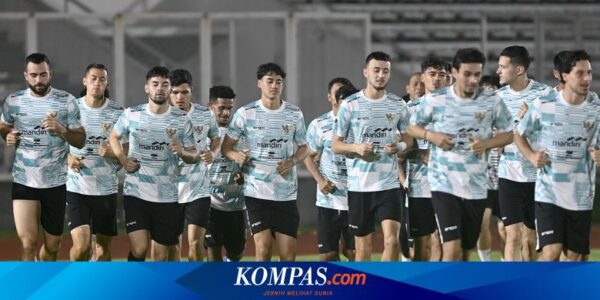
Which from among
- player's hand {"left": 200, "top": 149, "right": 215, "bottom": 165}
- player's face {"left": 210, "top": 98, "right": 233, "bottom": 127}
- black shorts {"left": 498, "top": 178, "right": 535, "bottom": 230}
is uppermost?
player's face {"left": 210, "top": 98, "right": 233, "bottom": 127}

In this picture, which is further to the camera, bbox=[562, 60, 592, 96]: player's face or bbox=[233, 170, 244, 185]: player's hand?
bbox=[233, 170, 244, 185]: player's hand

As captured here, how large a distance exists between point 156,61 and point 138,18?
0.83 m

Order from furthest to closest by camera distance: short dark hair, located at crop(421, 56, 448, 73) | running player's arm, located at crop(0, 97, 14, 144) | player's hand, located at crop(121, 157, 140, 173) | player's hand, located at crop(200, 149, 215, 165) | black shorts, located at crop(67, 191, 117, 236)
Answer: short dark hair, located at crop(421, 56, 448, 73) < black shorts, located at crop(67, 191, 117, 236) < player's hand, located at crop(200, 149, 215, 165) < running player's arm, located at crop(0, 97, 14, 144) < player's hand, located at crop(121, 157, 140, 173)

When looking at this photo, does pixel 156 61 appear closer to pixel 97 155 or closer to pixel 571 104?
pixel 97 155

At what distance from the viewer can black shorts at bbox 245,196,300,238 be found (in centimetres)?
1127

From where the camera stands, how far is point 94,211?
11.5 m

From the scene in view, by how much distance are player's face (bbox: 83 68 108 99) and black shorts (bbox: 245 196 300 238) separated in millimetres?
1597

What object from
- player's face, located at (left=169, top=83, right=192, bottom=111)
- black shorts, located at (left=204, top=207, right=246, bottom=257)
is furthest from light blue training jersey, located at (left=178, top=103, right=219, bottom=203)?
black shorts, located at (left=204, top=207, right=246, bottom=257)

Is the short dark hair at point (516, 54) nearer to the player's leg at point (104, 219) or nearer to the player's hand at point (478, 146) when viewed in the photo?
the player's hand at point (478, 146)

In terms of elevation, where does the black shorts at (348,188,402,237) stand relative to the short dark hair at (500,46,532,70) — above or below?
below

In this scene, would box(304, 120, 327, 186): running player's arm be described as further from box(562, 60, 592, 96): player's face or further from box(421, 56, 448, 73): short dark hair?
box(562, 60, 592, 96): player's face

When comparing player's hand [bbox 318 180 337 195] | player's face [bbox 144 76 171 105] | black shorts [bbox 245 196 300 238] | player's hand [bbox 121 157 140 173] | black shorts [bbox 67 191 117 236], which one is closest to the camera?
player's hand [bbox 121 157 140 173]

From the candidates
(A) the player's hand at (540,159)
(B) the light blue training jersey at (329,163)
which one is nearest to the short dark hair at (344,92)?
(B) the light blue training jersey at (329,163)

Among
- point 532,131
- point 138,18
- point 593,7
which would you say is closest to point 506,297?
point 532,131
